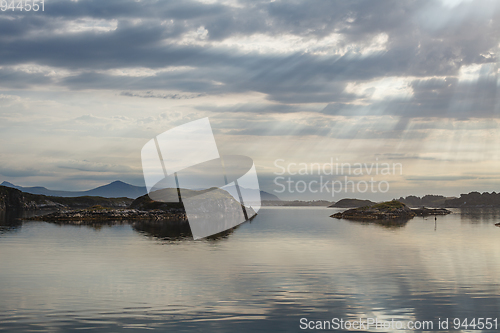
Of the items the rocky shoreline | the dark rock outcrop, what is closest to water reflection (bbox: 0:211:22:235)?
the rocky shoreline

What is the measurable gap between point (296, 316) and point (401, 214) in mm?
174189

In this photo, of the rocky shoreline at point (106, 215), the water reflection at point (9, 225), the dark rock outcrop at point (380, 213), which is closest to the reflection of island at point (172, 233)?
the water reflection at point (9, 225)

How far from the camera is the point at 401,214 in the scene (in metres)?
182

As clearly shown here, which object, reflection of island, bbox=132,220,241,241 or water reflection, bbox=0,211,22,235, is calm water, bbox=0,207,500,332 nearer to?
reflection of island, bbox=132,220,241,241

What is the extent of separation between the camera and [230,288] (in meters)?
29.7

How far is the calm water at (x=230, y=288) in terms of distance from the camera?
859 inches

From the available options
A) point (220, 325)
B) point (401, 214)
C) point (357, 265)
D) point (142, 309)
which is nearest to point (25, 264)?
point (142, 309)

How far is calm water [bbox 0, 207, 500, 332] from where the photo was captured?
21.8 metres

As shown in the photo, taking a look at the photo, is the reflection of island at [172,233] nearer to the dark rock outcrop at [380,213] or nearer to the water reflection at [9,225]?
the water reflection at [9,225]

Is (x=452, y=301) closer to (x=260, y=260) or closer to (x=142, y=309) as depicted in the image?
(x=142, y=309)

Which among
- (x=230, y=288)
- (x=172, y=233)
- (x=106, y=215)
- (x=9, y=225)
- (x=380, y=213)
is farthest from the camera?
(x=380, y=213)

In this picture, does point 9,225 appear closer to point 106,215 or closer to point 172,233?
point 106,215

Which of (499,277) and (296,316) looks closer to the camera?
(296,316)

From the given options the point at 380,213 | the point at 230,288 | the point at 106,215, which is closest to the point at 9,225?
the point at 106,215
